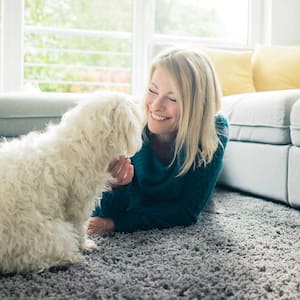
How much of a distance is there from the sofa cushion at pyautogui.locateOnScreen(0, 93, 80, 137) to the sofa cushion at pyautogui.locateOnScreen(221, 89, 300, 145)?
2.83 feet

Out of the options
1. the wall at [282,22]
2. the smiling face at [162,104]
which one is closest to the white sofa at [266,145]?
the smiling face at [162,104]

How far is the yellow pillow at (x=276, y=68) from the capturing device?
319 centimetres

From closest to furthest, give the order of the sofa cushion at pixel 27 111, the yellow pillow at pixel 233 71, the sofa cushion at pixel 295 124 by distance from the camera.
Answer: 1. the sofa cushion at pixel 295 124
2. the sofa cushion at pixel 27 111
3. the yellow pillow at pixel 233 71

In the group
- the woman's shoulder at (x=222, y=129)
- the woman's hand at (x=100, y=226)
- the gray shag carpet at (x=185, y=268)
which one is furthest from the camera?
the woman's shoulder at (x=222, y=129)

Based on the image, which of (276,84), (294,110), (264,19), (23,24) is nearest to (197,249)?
(294,110)

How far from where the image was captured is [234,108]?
2.40 meters

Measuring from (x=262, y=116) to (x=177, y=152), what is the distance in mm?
684

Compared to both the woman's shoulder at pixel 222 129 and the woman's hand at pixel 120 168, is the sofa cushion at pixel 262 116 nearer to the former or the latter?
the woman's shoulder at pixel 222 129

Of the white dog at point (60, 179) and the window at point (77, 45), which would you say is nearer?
the white dog at point (60, 179)

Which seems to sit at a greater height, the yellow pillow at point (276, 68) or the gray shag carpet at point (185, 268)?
the yellow pillow at point (276, 68)

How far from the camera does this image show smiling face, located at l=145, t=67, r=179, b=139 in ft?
5.20

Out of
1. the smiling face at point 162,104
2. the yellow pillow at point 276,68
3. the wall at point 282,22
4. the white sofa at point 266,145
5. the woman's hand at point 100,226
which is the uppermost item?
the wall at point 282,22

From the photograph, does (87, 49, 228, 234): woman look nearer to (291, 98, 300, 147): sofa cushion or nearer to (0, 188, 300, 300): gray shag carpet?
(0, 188, 300, 300): gray shag carpet

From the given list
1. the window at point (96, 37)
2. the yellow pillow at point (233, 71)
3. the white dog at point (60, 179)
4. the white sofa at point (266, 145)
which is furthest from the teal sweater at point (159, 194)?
the window at point (96, 37)
